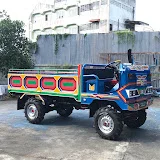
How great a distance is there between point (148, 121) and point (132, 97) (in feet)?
9.05

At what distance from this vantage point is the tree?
14.2 metres

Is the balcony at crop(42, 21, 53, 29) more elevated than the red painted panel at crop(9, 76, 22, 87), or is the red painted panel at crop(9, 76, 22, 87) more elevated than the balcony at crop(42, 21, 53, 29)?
the balcony at crop(42, 21, 53, 29)

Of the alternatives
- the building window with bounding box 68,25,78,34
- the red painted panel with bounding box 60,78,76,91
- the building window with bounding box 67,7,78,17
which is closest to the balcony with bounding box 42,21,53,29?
the building window with bounding box 68,25,78,34

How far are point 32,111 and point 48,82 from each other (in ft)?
3.85

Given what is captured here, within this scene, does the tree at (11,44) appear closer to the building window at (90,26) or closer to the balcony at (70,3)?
the building window at (90,26)

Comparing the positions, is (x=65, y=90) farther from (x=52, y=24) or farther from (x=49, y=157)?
(x=52, y=24)

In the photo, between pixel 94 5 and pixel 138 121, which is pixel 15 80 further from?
pixel 94 5

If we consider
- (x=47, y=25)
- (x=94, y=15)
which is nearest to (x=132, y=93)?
(x=94, y=15)

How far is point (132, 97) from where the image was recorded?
6.24 metres

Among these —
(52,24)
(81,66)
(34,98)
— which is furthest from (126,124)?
(52,24)

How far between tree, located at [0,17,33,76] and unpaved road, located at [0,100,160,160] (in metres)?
6.08

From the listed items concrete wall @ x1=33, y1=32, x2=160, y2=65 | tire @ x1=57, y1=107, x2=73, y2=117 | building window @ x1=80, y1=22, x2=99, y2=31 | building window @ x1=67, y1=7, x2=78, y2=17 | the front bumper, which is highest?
building window @ x1=67, y1=7, x2=78, y2=17

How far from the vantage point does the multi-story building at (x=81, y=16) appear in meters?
42.6

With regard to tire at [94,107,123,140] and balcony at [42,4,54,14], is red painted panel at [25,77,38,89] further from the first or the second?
balcony at [42,4,54,14]
